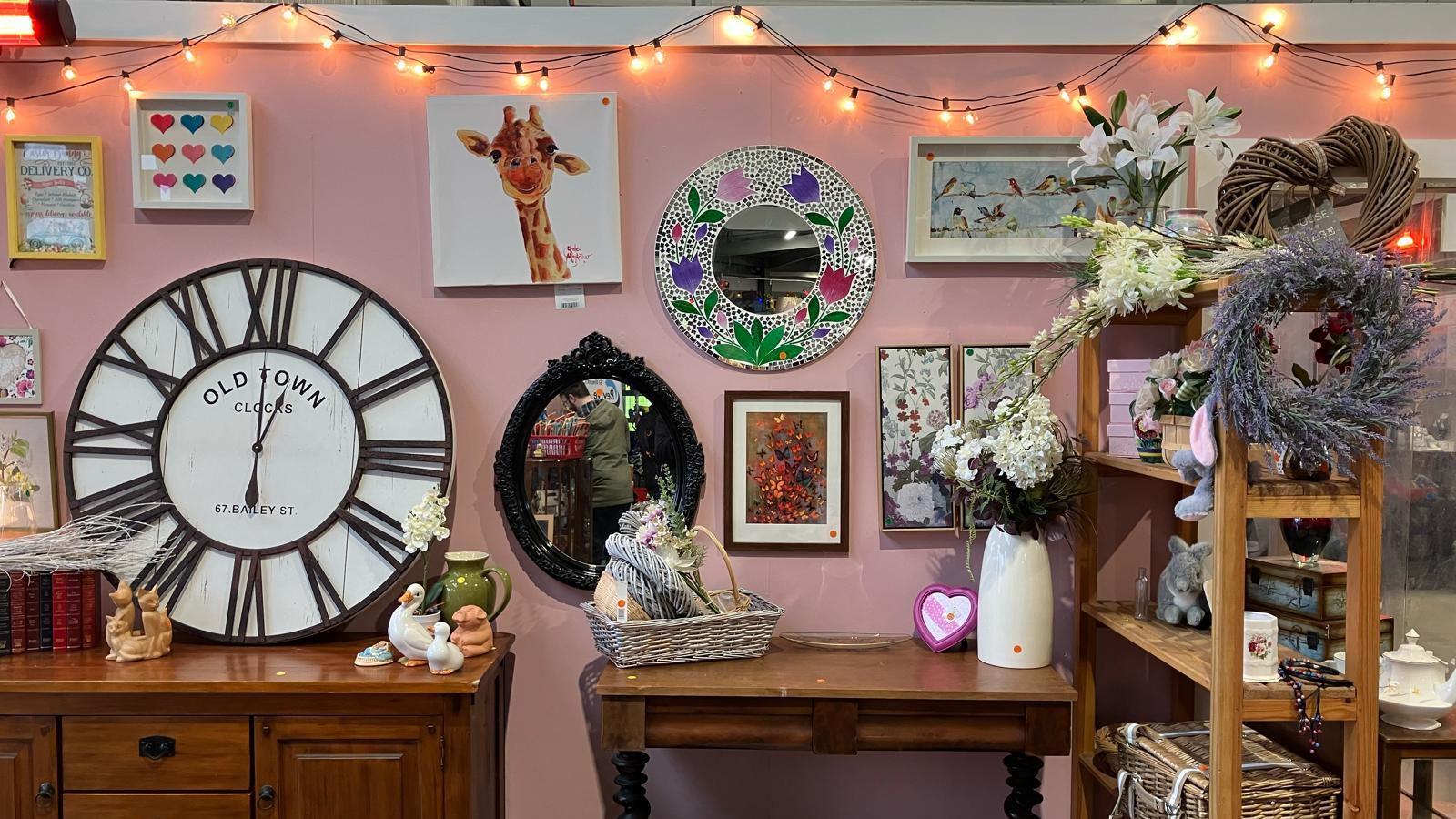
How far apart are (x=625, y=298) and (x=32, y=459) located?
1.68m

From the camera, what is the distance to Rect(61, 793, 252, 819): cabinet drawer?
2170mm

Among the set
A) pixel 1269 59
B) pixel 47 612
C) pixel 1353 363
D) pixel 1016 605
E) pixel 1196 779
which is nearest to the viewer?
pixel 1353 363

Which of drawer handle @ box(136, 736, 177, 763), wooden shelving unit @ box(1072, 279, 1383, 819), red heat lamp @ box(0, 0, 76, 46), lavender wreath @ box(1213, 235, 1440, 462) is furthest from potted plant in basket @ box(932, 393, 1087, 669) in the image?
red heat lamp @ box(0, 0, 76, 46)

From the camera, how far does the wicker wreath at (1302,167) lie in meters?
1.88

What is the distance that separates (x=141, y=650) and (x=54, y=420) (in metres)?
0.75

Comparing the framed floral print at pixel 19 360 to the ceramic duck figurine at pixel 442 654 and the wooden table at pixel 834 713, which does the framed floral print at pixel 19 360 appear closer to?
the ceramic duck figurine at pixel 442 654

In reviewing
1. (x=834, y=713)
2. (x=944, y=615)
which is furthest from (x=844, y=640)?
(x=834, y=713)

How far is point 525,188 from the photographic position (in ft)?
8.31

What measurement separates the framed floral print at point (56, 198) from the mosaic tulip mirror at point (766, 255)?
5.05ft

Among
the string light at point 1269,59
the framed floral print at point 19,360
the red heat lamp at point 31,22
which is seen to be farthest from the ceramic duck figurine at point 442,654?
the string light at point 1269,59

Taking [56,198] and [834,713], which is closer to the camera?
[834,713]

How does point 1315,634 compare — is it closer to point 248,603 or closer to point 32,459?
point 248,603

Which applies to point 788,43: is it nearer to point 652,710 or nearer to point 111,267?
point 652,710

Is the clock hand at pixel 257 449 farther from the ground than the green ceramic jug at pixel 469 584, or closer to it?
farther from the ground
